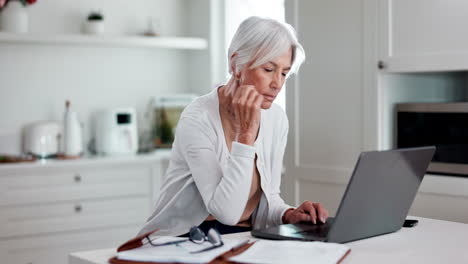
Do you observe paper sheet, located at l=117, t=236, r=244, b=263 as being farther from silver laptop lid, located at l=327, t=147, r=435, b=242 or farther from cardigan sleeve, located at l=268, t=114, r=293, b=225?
cardigan sleeve, located at l=268, t=114, r=293, b=225

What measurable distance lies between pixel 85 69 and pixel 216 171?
2517mm

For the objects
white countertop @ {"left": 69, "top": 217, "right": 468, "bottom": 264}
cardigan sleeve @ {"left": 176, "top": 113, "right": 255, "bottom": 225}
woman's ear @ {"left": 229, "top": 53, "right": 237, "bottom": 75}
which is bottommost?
white countertop @ {"left": 69, "top": 217, "right": 468, "bottom": 264}

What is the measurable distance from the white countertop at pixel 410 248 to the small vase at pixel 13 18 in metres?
2.63

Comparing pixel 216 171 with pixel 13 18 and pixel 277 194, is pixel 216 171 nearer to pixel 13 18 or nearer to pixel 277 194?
pixel 277 194

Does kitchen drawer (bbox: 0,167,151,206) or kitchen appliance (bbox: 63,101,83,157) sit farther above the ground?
kitchen appliance (bbox: 63,101,83,157)

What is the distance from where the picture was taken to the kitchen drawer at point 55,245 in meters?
3.67

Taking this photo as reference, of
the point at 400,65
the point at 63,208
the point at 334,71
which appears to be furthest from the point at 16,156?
the point at 400,65

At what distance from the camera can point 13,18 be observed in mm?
3984

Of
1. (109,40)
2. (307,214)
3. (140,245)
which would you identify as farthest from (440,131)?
(109,40)

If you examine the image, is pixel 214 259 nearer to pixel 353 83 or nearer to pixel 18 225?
pixel 353 83

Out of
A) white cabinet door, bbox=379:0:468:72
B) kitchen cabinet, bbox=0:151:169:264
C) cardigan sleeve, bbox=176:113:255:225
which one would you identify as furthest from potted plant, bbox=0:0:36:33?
cardigan sleeve, bbox=176:113:255:225

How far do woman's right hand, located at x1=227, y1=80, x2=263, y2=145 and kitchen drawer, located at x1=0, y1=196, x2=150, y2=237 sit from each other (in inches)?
79.0

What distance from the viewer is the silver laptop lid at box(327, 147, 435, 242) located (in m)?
1.68

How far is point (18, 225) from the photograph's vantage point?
3.68 meters
